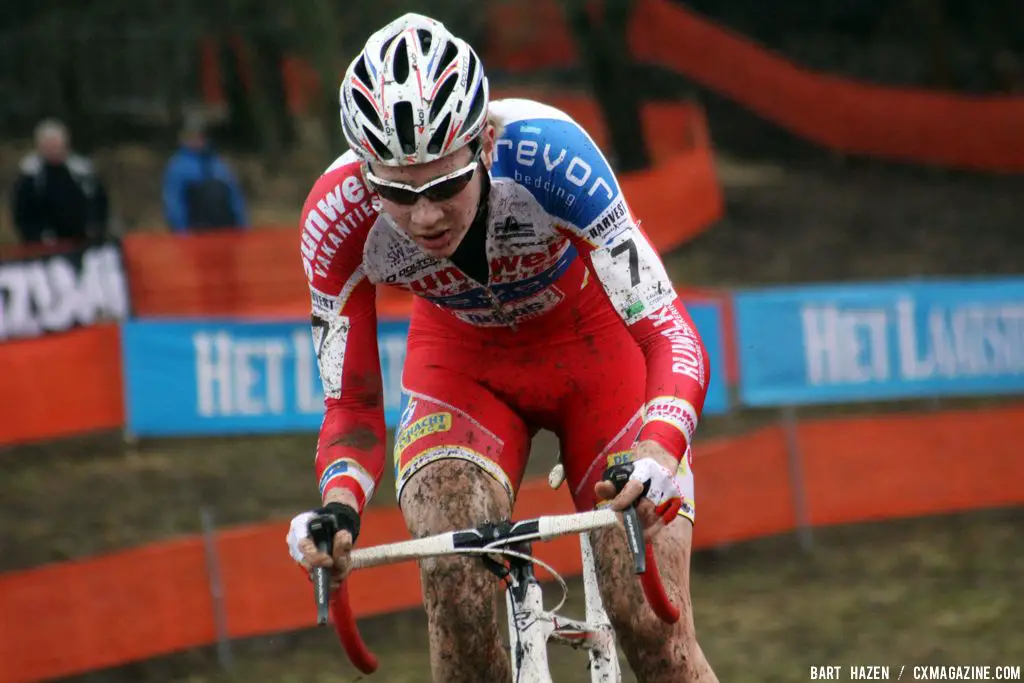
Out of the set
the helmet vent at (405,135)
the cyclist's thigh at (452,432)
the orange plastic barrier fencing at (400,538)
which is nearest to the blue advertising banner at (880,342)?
the orange plastic barrier fencing at (400,538)

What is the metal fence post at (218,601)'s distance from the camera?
27.2 ft

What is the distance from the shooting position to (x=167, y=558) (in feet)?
26.8

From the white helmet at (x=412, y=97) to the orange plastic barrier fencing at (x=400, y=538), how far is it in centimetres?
442

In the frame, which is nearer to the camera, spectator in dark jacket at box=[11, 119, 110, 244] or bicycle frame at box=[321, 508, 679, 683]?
bicycle frame at box=[321, 508, 679, 683]

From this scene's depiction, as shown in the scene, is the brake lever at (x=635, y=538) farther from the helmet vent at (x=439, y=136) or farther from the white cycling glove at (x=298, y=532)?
the helmet vent at (x=439, y=136)

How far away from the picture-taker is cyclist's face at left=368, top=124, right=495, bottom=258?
4.12 meters

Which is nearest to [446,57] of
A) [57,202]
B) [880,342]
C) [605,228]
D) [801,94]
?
[605,228]

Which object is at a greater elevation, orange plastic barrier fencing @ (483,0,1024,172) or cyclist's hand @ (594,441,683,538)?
orange plastic barrier fencing @ (483,0,1024,172)

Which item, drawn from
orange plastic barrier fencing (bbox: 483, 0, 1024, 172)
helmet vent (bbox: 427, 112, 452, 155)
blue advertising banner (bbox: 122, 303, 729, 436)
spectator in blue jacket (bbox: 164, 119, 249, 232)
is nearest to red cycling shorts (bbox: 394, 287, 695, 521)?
helmet vent (bbox: 427, 112, 452, 155)

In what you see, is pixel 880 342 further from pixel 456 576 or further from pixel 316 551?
pixel 316 551

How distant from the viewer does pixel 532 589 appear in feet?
14.3

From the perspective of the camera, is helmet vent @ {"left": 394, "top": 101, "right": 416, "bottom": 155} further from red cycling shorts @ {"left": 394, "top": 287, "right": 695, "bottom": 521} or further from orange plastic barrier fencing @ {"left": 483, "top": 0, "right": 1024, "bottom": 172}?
orange plastic barrier fencing @ {"left": 483, "top": 0, "right": 1024, "bottom": 172}

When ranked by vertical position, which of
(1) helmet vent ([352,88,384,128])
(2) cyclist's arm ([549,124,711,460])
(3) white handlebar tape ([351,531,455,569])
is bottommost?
(3) white handlebar tape ([351,531,455,569])

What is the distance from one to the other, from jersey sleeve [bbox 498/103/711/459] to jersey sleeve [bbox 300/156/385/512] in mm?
498
